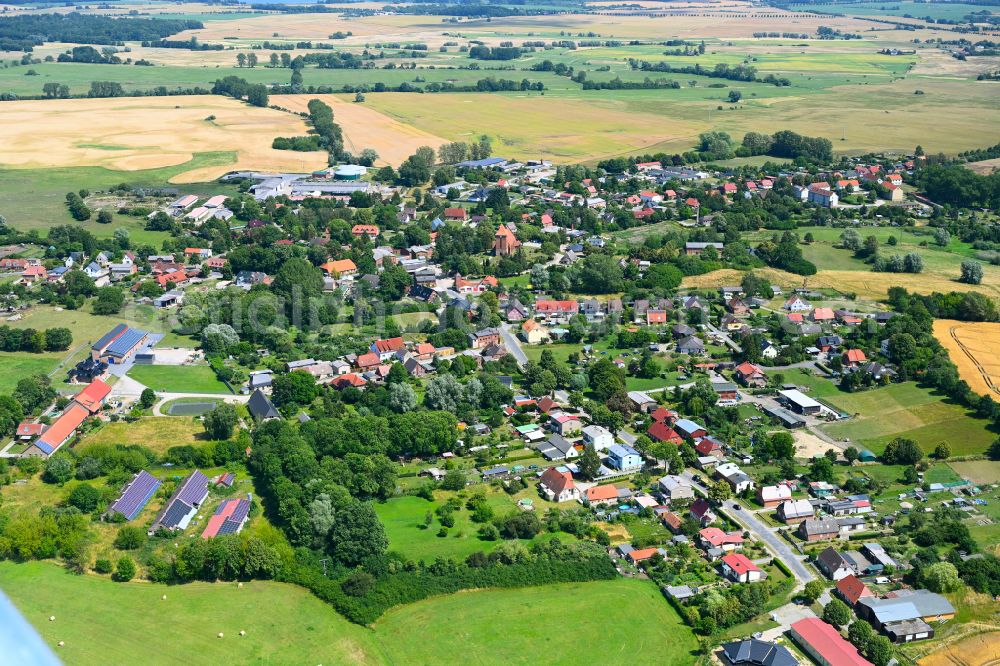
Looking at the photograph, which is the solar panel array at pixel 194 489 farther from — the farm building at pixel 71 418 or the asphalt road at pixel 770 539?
the asphalt road at pixel 770 539

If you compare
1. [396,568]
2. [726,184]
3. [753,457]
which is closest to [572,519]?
[396,568]

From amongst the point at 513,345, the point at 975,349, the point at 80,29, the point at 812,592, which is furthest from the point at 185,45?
the point at 812,592

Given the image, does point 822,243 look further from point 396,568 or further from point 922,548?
point 396,568

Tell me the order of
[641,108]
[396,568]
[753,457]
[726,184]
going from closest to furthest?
[396,568] → [753,457] → [726,184] → [641,108]

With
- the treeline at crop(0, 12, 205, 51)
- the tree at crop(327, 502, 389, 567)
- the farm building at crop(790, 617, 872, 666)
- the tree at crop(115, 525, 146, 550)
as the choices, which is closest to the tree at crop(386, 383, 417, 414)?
the tree at crop(327, 502, 389, 567)

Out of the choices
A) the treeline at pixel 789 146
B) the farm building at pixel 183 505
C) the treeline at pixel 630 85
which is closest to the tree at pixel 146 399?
the farm building at pixel 183 505

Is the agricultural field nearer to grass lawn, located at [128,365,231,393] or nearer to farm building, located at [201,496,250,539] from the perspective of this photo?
farm building, located at [201,496,250,539]
